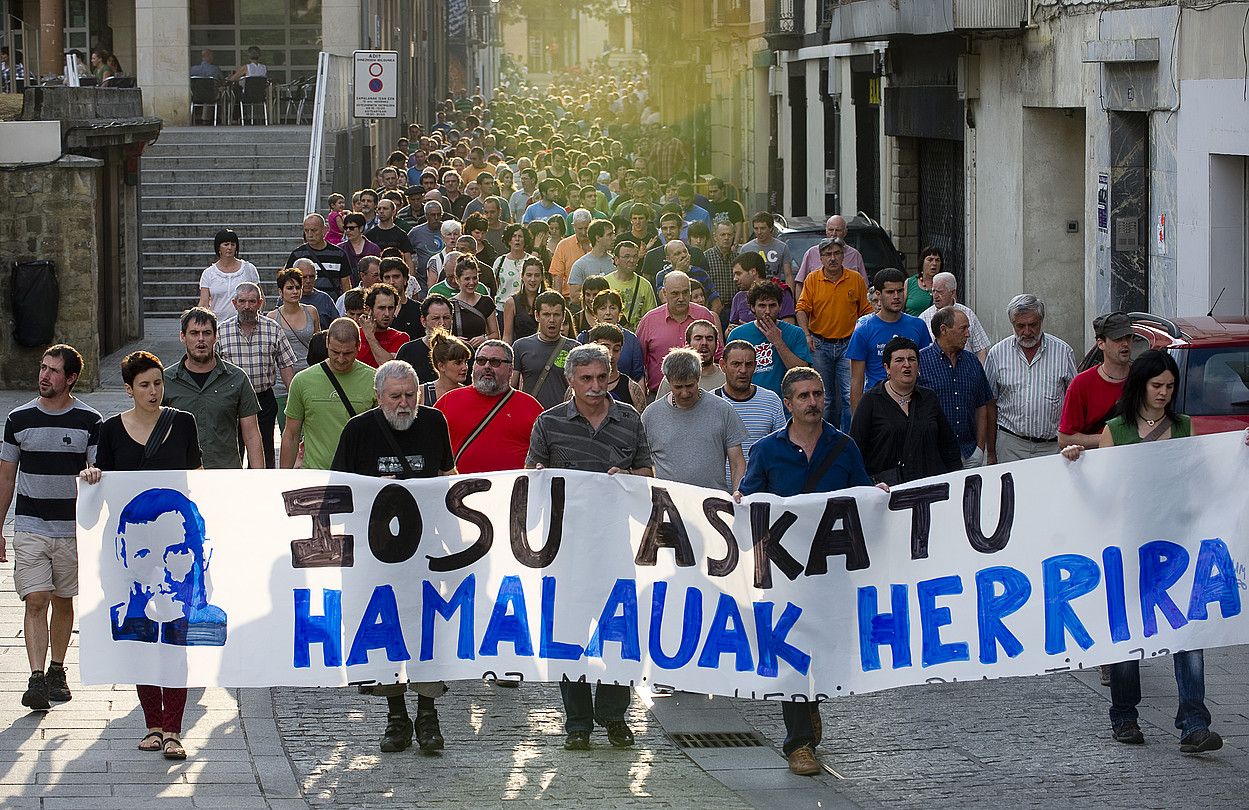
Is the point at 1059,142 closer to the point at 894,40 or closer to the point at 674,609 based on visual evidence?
the point at 894,40

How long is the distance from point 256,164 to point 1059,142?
13247mm

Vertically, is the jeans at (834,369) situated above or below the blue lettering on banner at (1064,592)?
above

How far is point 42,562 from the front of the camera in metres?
8.57

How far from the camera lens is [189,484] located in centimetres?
809

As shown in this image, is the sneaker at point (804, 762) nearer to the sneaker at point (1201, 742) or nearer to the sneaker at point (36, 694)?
the sneaker at point (1201, 742)

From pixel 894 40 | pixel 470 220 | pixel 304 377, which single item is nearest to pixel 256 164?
pixel 894 40

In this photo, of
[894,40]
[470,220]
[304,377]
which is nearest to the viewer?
[304,377]

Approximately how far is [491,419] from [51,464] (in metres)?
2.08

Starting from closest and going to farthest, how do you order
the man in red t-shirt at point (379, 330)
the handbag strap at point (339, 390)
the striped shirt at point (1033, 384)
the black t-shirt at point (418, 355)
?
the handbag strap at point (339, 390) → the striped shirt at point (1033, 384) → the black t-shirt at point (418, 355) → the man in red t-shirt at point (379, 330)

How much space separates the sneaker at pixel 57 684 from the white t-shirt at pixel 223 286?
5.86m

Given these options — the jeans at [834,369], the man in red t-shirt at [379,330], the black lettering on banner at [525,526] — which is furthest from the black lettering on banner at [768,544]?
the jeans at [834,369]

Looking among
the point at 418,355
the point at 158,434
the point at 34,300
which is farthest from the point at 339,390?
the point at 34,300

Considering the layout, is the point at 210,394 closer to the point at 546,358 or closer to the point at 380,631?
the point at 546,358

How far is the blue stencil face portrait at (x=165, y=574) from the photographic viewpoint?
793 cm
